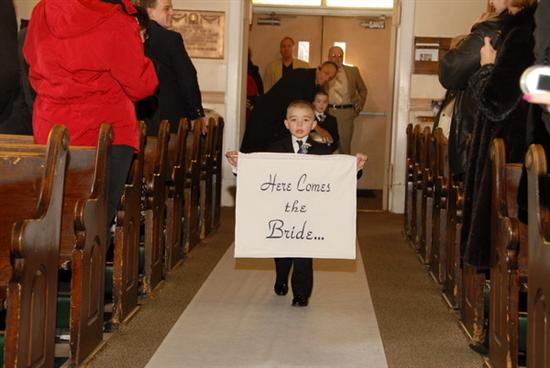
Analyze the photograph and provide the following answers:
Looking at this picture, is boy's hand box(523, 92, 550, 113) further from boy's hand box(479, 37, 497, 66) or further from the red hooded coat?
the red hooded coat

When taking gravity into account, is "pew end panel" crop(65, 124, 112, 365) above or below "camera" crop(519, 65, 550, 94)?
below

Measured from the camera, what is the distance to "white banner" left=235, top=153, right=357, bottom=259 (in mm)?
5398

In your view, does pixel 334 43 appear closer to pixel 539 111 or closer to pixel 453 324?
pixel 453 324

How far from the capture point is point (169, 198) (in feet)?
22.6

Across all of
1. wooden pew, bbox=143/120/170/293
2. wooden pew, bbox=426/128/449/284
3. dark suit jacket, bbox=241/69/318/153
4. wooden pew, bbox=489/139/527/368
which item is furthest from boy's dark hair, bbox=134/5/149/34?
dark suit jacket, bbox=241/69/318/153

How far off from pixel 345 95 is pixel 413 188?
12.6 ft

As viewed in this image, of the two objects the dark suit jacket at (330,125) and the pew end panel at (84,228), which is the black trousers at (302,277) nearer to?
the pew end panel at (84,228)

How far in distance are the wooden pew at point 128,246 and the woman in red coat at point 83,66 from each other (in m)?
0.33

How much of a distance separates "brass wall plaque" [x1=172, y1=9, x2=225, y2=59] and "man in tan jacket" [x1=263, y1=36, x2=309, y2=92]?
1730 mm

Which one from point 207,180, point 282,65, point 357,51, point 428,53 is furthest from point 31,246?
point 357,51

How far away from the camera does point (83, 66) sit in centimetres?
474

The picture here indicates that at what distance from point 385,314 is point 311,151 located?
107 centimetres

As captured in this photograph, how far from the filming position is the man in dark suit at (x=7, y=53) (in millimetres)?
3512

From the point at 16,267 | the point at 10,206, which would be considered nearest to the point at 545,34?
the point at 16,267
